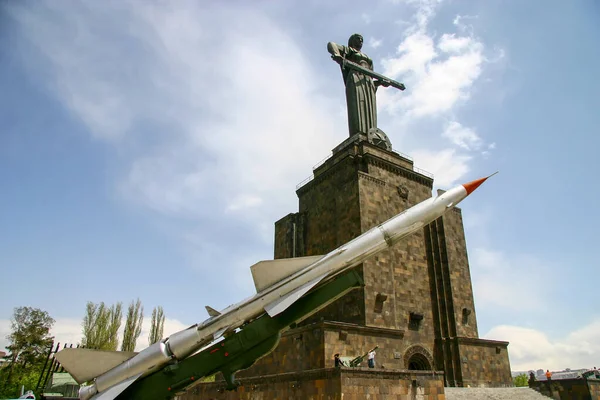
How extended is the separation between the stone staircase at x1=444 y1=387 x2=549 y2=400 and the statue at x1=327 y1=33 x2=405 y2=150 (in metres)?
16.1

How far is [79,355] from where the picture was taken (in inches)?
516

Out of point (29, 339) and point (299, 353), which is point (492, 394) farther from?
point (29, 339)

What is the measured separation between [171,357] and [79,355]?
3138 mm

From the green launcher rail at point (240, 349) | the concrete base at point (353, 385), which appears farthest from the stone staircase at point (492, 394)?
the green launcher rail at point (240, 349)

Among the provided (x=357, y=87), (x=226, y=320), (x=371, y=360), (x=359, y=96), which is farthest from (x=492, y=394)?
(x=357, y=87)

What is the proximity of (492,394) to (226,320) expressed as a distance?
17359mm

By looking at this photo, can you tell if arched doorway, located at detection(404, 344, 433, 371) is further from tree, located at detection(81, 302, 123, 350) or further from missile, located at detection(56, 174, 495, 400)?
tree, located at detection(81, 302, 123, 350)

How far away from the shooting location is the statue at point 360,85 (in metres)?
31.0

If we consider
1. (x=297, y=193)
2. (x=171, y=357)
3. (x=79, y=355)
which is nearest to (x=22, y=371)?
(x=297, y=193)

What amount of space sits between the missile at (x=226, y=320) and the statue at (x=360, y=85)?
1751 cm

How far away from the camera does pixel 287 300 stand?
39.8 feet

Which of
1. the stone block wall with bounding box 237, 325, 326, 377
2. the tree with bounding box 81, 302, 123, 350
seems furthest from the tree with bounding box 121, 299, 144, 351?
the stone block wall with bounding box 237, 325, 326, 377

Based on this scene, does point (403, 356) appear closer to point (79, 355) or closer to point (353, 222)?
point (353, 222)

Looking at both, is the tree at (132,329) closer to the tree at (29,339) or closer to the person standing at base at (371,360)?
the tree at (29,339)
